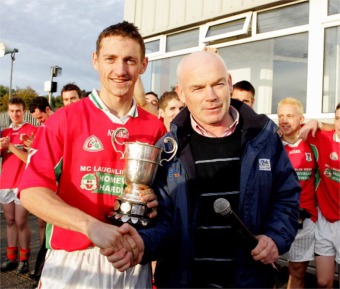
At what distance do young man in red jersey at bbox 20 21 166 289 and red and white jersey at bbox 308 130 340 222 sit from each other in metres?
2.60

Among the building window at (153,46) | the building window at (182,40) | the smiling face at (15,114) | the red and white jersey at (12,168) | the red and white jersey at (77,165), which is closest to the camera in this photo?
the red and white jersey at (77,165)

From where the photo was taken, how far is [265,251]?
1969 millimetres

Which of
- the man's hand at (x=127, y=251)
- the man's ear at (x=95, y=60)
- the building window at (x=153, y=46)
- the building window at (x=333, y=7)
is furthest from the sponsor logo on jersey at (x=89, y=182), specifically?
the building window at (x=153, y=46)

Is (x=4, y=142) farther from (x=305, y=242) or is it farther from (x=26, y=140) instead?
(x=305, y=242)

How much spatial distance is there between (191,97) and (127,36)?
0.49 m

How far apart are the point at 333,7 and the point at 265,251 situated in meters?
4.38

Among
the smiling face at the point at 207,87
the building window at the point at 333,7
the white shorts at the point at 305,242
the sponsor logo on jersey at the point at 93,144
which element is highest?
the building window at the point at 333,7

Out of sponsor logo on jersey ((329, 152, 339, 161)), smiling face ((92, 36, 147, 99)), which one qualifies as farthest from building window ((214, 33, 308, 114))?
smiling face ((92, 36, 147, 99))

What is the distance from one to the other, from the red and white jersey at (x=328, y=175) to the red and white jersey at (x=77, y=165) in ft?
9.12

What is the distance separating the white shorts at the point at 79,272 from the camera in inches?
81.9

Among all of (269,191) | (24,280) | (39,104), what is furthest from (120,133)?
(39,104)

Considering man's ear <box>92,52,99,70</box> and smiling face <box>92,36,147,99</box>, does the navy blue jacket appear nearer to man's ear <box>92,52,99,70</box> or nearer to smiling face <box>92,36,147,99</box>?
smiling face <box>92,36,147,99</box>

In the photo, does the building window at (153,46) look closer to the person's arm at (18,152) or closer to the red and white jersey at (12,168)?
the red and white jersey at (12,168)

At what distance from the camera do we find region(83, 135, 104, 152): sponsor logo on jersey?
212 centimetres
